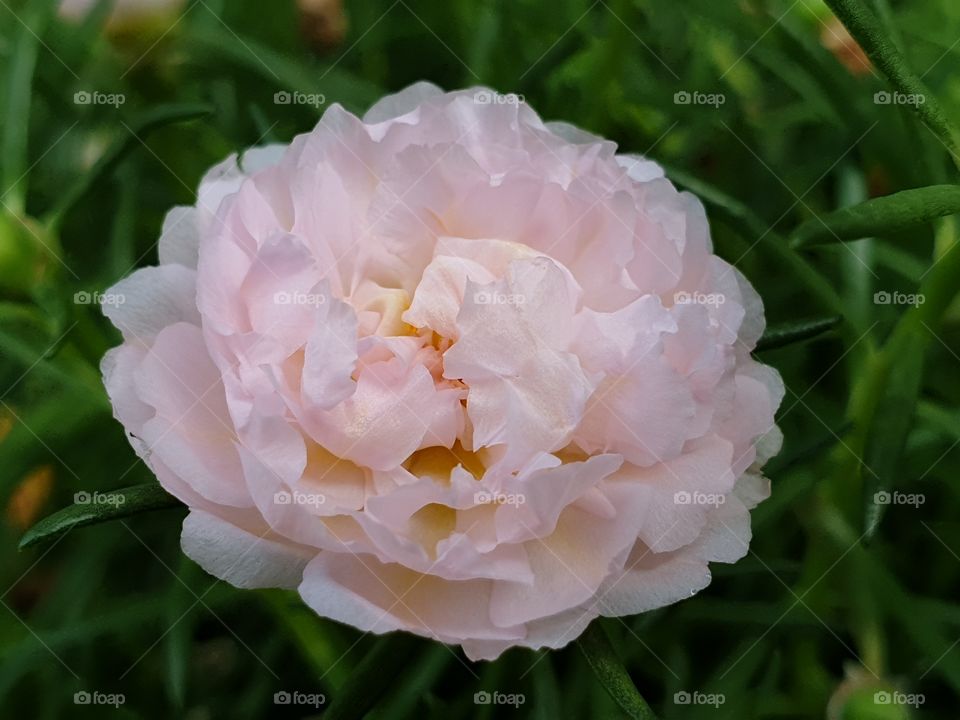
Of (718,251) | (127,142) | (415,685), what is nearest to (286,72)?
(127,142)

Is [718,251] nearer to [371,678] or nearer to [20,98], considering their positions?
[371,678]

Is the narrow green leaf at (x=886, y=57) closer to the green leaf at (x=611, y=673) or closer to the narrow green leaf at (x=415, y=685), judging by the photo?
the green leaf at (x=611, y=673)

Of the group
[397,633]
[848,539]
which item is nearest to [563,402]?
[397,633]

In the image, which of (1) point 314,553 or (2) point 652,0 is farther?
(2) point 652,0

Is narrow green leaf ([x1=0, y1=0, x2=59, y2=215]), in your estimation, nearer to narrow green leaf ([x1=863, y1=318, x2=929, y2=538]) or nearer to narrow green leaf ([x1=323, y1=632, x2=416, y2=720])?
narrow green leaf ([x1=323, y1=632, x2=416, y2=720])

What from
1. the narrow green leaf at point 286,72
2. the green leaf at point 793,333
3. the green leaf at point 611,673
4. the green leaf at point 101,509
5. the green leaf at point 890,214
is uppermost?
the narrow green leaf at point 286,72

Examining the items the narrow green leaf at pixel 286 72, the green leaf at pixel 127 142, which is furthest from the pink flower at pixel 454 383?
the narrow green leaf at pixel 286 72

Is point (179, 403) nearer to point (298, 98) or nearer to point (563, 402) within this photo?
point (563, 402)
